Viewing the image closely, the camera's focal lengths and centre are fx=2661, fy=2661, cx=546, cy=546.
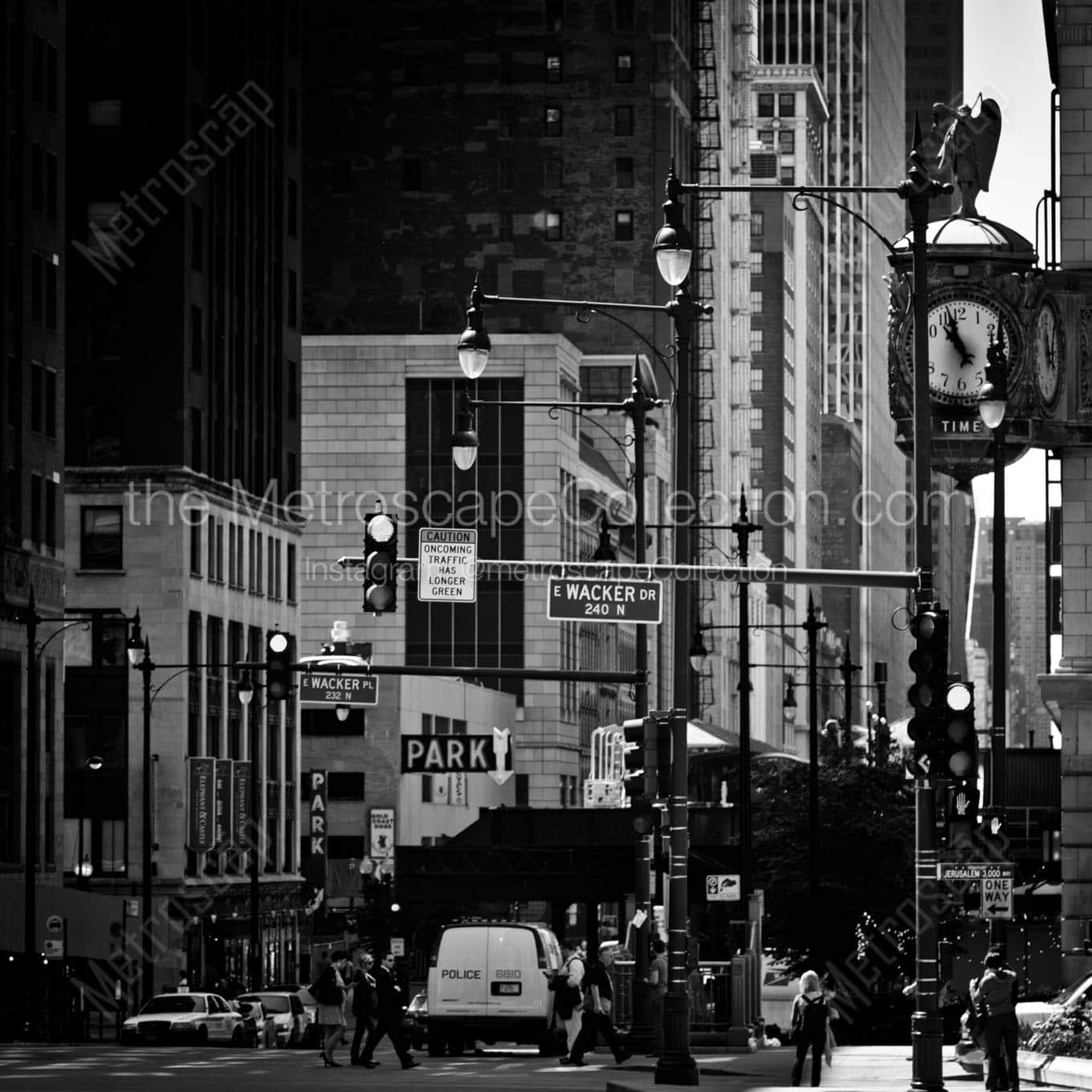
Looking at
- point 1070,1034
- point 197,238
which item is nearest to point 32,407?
point 197,238

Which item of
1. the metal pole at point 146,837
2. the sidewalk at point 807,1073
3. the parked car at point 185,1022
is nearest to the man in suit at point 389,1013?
the sidewalk at point 807,1073

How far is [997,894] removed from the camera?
1469 inches

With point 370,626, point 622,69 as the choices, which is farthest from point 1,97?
point 622,69

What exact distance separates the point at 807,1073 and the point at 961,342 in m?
10.8

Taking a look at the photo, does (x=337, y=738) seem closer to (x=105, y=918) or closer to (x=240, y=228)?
(x=240, y=228)

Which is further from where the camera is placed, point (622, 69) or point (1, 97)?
point (622, 69)

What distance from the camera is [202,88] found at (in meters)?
102

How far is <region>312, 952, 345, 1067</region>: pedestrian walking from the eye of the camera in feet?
143

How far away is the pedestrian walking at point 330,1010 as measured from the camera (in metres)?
43.6

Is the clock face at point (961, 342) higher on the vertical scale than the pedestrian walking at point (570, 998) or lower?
higher

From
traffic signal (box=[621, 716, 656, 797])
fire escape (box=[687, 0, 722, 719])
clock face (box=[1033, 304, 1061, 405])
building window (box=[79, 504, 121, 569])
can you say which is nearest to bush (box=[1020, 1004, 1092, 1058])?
traffic signal (box=[621, 716, 656, 797])

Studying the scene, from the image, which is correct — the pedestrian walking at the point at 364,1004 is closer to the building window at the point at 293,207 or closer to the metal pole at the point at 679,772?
the metal pole at the point at 679,772

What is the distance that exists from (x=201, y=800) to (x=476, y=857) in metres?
27.0

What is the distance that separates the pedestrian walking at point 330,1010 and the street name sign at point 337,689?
208 inches
